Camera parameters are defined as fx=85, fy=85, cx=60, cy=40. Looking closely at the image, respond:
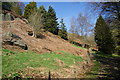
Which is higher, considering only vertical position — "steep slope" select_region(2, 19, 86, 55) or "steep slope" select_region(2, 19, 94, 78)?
"steep slope" select_region(2, 19, 86, 55)

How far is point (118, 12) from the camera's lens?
13.9 feet

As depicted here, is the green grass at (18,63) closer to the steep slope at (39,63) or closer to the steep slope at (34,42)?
the steep slope at (39,63)

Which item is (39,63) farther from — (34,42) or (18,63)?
(34,42)

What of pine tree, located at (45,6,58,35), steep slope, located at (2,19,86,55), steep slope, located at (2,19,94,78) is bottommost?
steep slope, located at (2,19,94,78)

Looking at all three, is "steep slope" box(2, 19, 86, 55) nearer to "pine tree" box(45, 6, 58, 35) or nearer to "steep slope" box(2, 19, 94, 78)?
"steep slope" box(2, 19, 94, 78)

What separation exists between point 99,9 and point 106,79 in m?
3.87

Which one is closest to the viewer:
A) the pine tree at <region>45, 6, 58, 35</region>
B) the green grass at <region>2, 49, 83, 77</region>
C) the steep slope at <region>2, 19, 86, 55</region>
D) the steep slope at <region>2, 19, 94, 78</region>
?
the green grass at <region>2, 49, 83, 77</region>

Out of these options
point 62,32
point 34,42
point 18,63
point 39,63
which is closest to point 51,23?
point 62,32

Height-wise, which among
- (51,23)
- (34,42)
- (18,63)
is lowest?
(18,63)

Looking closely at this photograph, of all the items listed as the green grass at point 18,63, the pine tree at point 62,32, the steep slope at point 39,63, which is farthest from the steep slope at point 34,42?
the pine tree at point 62,32

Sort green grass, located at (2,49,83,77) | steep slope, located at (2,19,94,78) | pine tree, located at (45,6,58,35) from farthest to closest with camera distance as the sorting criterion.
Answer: pine tree, located at (45,6,58,35), steep slope, located at (2,19,94,78), green grass, located at (2,49,83,77)

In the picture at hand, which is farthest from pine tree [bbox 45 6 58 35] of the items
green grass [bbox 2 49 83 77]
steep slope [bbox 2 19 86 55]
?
green grass [bbox 2 49 83 77]

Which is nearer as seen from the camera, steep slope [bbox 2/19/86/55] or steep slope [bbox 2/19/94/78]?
steep slope [bbox 2/19/94/78]

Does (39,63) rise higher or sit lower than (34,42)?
lower
